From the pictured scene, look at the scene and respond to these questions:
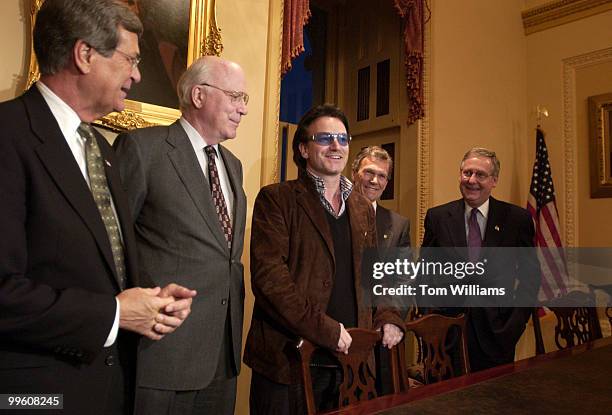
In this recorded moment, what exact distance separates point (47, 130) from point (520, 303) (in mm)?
2456

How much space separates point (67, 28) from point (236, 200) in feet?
2.55

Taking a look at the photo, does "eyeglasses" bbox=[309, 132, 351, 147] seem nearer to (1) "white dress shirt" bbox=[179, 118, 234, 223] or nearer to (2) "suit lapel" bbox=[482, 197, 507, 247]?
(1) "white dress shirt" bbox=[179, 118, 234, 223]

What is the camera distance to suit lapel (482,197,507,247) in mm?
2701

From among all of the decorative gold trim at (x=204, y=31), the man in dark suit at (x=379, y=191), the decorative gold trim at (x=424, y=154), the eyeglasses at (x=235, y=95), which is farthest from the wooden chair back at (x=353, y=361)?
the decorative gold trim at (x=424, y=154)

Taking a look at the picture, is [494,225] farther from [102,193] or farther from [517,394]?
[102,193]

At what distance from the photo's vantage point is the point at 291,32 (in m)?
3.25

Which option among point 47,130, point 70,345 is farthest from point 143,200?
point 70,345

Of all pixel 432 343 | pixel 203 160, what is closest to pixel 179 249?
pixel 203 160

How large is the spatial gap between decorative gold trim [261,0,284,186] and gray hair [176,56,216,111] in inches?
52.1

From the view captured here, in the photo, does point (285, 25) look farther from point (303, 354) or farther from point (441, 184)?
point (303, 354)

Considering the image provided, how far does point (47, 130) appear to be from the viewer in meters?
1.05

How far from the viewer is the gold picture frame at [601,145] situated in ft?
14.9

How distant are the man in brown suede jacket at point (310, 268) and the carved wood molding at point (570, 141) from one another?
3.64 m

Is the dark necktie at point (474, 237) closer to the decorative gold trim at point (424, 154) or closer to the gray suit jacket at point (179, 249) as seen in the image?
the decorative gold trim at point (424, 154)
